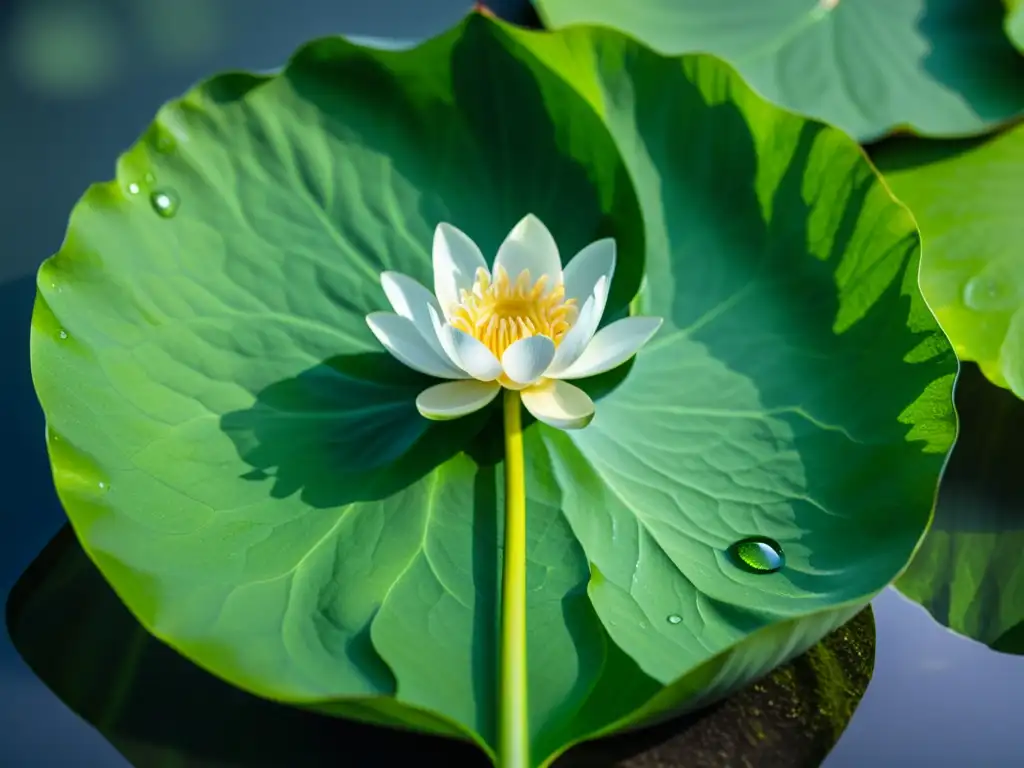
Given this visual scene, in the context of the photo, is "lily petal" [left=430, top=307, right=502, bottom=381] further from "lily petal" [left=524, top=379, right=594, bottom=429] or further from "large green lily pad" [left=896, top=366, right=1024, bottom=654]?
"large green lily pad" [left=896, top=366, right=1024, bottom=654]

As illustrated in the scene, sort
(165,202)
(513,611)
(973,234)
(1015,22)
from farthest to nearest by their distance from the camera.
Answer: (1015,22), (973,234), (165,202), (513,611)

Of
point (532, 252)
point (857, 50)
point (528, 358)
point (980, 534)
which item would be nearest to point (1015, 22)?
point (857, 50)

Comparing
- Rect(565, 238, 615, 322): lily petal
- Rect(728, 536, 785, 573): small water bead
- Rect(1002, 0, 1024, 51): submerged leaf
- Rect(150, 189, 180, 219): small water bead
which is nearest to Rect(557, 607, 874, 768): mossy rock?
Rect(728, 536, 785, 573): small water bead

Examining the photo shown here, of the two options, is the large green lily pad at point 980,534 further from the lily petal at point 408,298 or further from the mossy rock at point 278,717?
the lily petal at point 408,298

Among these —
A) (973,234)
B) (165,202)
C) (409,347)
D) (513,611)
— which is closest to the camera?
(513,611)

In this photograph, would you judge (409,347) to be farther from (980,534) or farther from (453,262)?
(980,534)

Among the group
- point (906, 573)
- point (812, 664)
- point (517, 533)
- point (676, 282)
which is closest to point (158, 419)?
point (517, 533)

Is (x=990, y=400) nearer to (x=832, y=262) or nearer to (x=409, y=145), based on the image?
(x=832, y=262)
